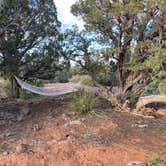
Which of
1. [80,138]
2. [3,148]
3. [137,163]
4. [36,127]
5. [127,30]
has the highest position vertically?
[127,30]

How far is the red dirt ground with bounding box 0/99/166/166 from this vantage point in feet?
21.8

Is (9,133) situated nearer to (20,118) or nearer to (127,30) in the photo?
(20,118)

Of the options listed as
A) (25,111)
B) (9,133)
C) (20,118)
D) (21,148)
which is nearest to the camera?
(21,148)

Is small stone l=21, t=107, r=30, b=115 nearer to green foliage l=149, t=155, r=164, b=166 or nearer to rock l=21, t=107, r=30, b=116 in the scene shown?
rock l=21, t=107, r=30, b=116

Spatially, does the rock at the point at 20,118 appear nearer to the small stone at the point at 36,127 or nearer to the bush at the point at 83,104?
the small stone at the point at 36,127

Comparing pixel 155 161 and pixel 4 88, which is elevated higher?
pixel 4 88

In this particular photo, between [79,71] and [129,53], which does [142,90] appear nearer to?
[129,53]

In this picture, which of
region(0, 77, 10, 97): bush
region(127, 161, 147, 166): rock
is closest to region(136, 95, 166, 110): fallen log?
region(0, 77, 10, 97): bush

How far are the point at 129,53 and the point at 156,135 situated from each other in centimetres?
Result: 254

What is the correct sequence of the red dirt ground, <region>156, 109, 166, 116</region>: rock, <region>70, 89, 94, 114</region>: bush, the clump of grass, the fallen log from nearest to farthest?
the red dirt ground < the clump of grass < <region>70, 89, 94, 114</region>: bush < <region>156, 109, 166, 116</region>: rock < the fallen log

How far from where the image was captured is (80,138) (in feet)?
24.4

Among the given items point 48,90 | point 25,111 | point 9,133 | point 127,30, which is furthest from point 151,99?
point 9,133

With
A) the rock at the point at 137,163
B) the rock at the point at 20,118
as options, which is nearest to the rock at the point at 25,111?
the rock at the point at 20,118

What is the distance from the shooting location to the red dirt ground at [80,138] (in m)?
6.65
